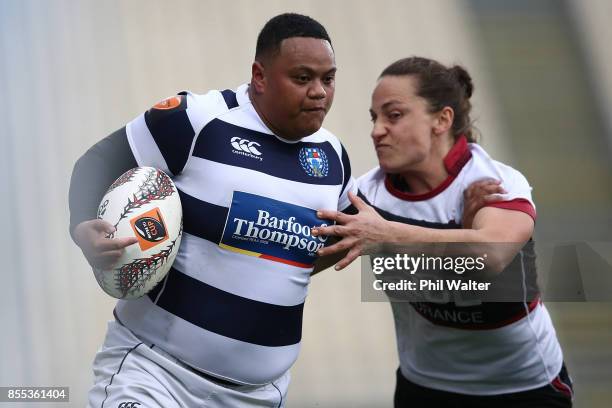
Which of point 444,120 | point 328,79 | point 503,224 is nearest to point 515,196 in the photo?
point 503,224

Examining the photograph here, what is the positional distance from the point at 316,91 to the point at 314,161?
0.83ft

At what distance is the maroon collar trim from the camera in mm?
2918

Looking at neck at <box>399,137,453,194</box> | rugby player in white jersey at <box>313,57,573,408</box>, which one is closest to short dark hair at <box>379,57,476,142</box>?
rugby player in white jersey at <box>313,57,573,408</box>

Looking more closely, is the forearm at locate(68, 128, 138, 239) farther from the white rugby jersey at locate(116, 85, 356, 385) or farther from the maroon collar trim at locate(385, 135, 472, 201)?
the maroon collar trim at locate(385, 135, 472, 201)

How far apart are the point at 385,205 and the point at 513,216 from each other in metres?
0.51

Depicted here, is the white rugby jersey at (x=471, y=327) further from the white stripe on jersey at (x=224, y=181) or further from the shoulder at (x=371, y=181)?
the white stripe on jersey at (x=224, y=181)

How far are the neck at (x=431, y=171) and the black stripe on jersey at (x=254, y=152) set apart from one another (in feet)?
1.75

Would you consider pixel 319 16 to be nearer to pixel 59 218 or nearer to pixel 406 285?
pixel 59 218

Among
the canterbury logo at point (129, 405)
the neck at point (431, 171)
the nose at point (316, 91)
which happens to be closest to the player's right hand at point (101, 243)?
the canterbury logo at point (129, 405)

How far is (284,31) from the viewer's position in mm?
2385

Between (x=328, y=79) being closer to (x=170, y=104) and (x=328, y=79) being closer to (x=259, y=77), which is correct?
(x=259, y=77)

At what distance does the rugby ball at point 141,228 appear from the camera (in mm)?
2168

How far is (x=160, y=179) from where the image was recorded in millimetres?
2248

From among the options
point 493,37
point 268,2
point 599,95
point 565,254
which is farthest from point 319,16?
point 565,254
